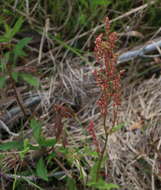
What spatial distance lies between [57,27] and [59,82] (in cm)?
38

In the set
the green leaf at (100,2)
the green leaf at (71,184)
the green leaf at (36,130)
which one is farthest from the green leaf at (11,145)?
the green leaf at (100,2)

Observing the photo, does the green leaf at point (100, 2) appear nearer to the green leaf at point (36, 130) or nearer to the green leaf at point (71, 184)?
the green leaf at point (36, 130)

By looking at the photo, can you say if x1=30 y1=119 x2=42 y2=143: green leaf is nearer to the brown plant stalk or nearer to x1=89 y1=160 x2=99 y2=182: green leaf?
x1=89 y1=160 x2=99 y2=182: green leaf

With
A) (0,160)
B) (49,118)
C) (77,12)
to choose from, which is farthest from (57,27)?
(0,160)

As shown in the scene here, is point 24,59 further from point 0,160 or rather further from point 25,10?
point 0,160

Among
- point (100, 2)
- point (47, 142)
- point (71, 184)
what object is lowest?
point (71, 184)

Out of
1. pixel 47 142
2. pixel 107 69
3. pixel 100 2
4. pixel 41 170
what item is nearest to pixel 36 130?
pixel 47 142

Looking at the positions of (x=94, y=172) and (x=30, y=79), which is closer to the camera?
(x=94, y=172)

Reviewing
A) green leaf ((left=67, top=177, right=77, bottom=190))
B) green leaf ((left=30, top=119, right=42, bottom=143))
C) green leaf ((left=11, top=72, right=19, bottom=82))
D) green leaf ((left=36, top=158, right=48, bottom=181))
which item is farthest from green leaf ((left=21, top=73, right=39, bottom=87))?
green leaf ((left=67, top=177, right=77, bottom=190))

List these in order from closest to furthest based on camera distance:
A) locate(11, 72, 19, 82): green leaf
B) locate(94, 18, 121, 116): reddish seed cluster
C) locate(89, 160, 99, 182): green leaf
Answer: locate(94, 18, 121, 116): reddish seed cluster, locate(89, 160, 99, 182): green leaf, locate(11, 72, 19, 82): green leaf

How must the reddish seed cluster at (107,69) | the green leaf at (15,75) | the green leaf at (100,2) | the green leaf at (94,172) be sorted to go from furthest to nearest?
1. the green leaf at (100,2)
2. the green leaf at (15,75)
3. the green leaf at (94,172)
4. the reddish seed cluster at (107,69)

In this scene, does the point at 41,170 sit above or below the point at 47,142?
below

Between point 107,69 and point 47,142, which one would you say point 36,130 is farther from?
point 107,69

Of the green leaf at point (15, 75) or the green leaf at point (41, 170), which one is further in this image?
the green leaf at point (15, 75)
